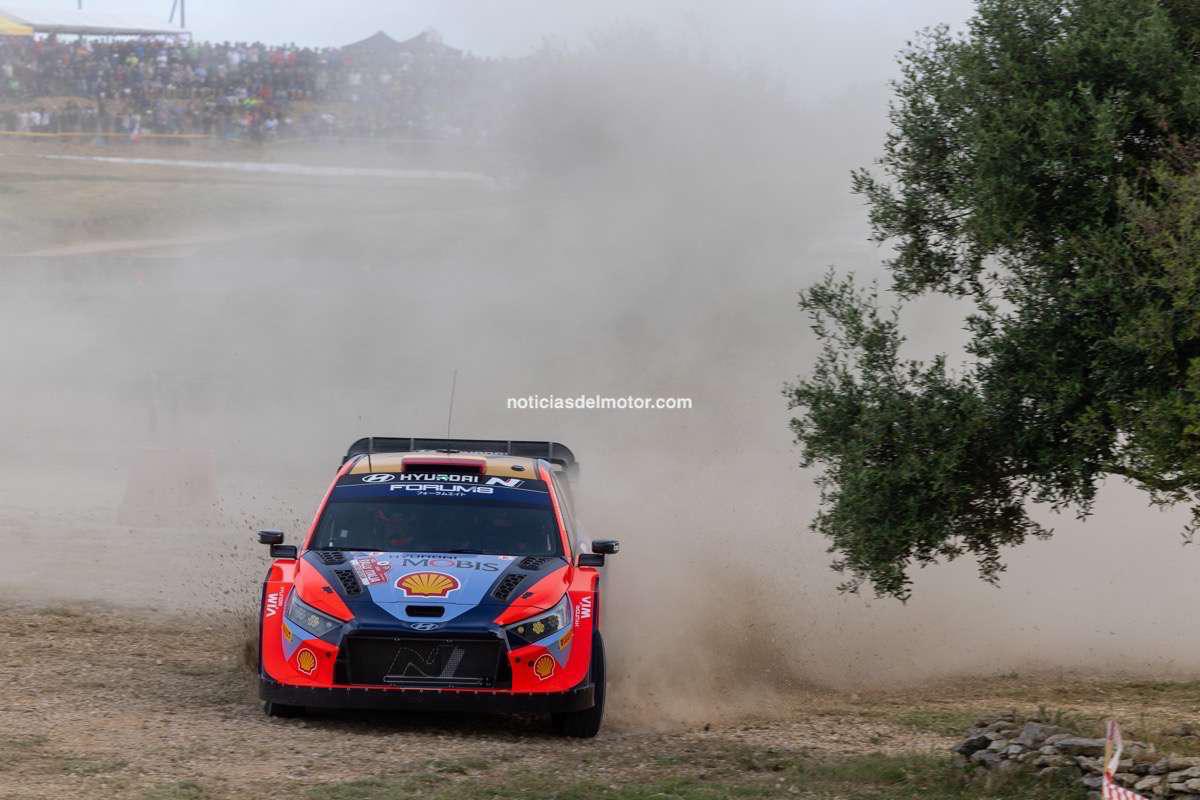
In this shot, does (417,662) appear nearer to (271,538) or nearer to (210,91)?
(271,538)

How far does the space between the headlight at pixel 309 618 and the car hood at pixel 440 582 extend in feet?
0.45

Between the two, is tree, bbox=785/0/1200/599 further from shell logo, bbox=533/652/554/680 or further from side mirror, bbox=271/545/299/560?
side mirror, bbox=271/545/299/560

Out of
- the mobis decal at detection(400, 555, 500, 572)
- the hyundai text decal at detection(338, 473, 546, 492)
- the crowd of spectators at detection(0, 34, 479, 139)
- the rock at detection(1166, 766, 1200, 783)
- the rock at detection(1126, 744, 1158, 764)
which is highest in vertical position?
the crowd of spectators at detection(0, 34, 479, 139)

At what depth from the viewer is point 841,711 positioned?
33.4ft

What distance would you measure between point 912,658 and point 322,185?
96.6 ft

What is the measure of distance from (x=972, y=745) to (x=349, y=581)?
3445 millimetres

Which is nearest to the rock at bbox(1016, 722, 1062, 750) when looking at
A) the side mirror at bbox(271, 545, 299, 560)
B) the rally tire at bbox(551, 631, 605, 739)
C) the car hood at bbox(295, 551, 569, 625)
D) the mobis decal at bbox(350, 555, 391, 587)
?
the rally tire at bbox(551, 631, 605, 739)

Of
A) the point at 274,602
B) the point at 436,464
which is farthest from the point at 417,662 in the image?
the point at 436,464

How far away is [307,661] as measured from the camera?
811 centimetres

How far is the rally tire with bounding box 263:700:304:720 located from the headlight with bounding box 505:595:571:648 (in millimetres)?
1297

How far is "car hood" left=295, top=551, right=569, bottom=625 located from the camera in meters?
8.16

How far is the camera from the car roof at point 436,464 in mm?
9539

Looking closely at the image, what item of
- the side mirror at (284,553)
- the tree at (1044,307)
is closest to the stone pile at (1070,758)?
the tree at (1044,307)

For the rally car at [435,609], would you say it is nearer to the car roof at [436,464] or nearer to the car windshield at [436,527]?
Answer: the car windshield at [436,527]
